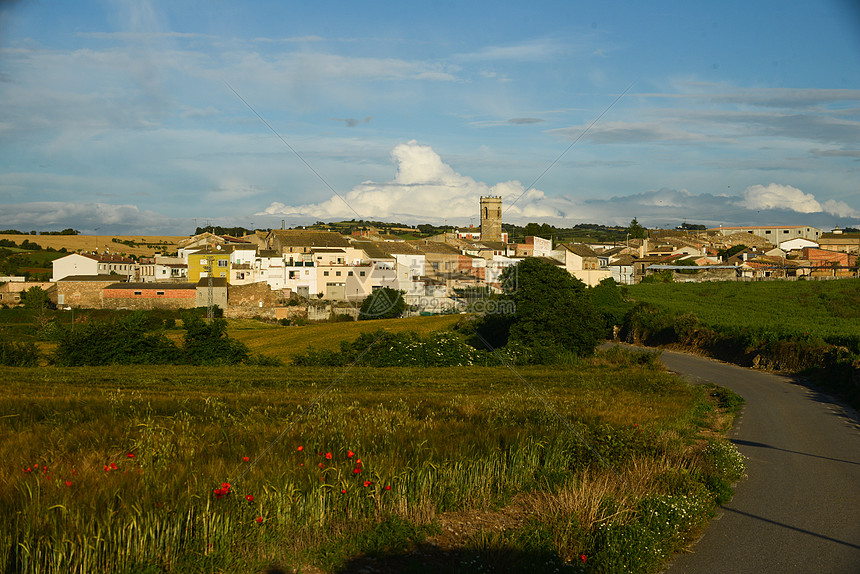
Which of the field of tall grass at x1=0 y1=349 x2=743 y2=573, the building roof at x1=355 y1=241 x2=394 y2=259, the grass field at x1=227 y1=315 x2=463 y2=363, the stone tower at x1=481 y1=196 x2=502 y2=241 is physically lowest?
the grass field at x1=227 y1=315 x2=463 y2=363

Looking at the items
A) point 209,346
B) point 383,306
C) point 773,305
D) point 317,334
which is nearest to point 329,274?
point 383,306

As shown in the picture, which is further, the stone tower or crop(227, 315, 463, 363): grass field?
the stone tower

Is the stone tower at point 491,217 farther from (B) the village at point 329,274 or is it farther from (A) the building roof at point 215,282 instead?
(A) the building roof at point 215,282

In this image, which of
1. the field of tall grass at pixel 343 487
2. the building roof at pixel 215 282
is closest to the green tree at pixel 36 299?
the building roof at pixel 215 282

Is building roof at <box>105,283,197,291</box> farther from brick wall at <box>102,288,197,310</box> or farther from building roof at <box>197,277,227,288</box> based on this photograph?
building roof at <box>197,277,227,288</box>

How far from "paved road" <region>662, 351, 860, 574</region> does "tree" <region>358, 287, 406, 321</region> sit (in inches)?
1663

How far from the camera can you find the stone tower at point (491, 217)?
131 m

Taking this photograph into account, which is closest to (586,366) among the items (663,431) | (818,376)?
(818,376)

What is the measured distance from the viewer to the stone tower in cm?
13125

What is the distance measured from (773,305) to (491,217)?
310 feet

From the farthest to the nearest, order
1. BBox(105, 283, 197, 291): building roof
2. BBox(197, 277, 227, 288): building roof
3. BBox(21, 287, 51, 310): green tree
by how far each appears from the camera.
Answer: BBox(197, 277, 227, 288): building roof
BBox(105, 283, 197, 291): building roof
BBox(21, 287, 51, 310): green tree

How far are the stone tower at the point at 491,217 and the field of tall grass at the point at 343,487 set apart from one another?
391 feet

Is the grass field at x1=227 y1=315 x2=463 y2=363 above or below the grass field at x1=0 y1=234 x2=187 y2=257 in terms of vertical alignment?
below

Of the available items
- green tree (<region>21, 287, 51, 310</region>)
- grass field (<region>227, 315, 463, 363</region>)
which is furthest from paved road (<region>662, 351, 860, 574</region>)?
green tree (<region>21, 287, 51, 310</region>)
